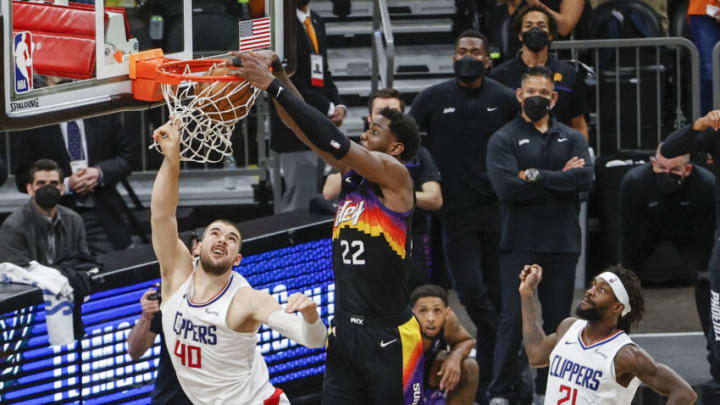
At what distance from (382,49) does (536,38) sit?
6.04ft

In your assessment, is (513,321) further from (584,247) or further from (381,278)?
(584,247)

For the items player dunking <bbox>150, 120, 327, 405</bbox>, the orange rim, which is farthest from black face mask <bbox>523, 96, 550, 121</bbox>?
the orange rim

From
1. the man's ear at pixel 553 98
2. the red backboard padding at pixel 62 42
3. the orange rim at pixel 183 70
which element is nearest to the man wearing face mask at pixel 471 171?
the man's ear at pixel 553 98

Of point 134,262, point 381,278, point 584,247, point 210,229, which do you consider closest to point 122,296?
→ point 134,262

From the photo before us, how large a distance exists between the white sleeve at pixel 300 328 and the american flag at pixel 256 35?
1.46 m

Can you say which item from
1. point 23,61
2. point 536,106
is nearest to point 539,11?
point 536,106

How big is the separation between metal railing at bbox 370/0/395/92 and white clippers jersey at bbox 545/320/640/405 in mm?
3936

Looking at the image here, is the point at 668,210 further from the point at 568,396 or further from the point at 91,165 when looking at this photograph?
the point at 91,165

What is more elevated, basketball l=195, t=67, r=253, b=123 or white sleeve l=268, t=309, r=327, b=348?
basketball l=195, t=67, r=253, b=123

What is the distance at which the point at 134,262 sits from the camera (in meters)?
9.09

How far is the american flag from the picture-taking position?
24.4 feet

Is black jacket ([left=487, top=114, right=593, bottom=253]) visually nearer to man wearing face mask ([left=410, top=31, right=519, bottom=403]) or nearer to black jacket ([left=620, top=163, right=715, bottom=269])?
man wearing face mask ([left=410, top=31, right=519, bottom=403])

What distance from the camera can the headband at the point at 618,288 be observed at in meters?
7.23

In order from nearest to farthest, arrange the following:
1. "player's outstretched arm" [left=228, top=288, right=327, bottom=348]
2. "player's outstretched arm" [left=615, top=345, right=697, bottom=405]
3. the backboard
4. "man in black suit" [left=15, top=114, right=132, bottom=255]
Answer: the backboard < "player's outstretched arm" [left=228, top=288, right=327, bottom=348] < "player's outstretched arm" [left=615, top=345, right=697, bottom=405] < "man in black suit" [left=15, top=114, right=132, bottom=255]
